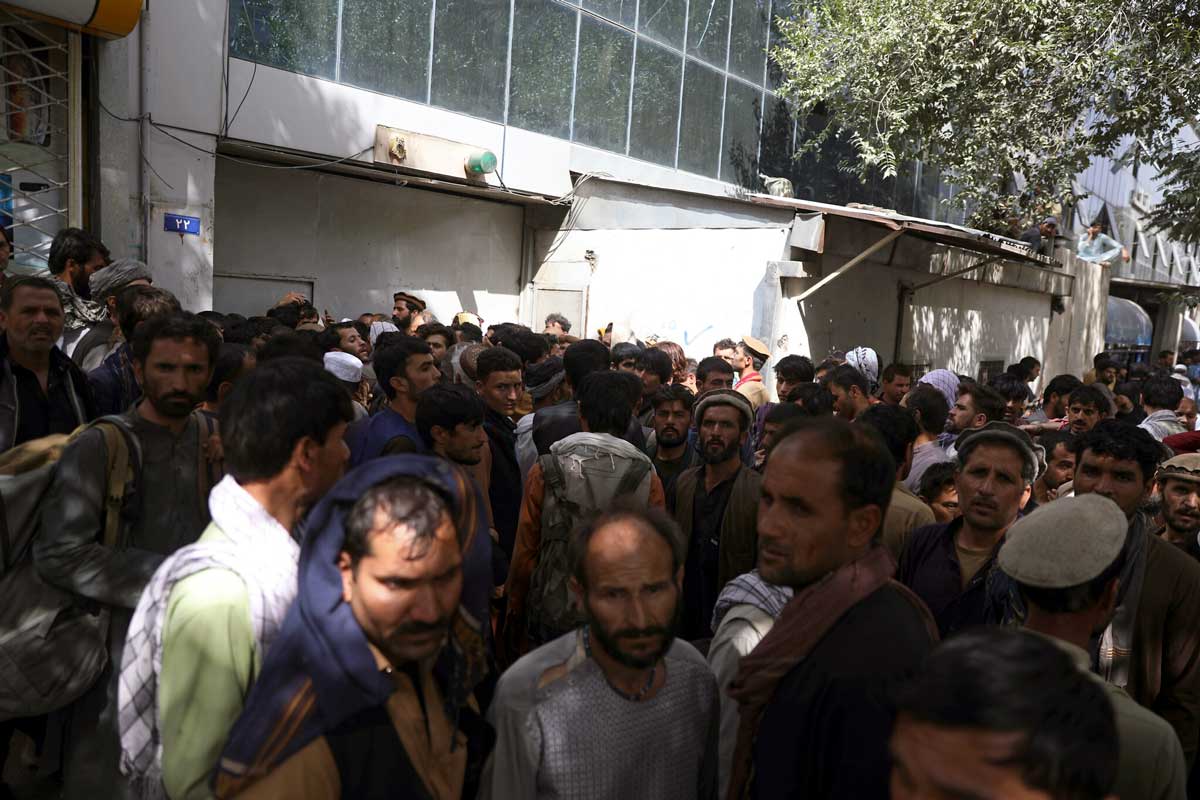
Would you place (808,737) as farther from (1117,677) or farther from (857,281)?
(857,281)

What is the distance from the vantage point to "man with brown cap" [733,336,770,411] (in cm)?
706

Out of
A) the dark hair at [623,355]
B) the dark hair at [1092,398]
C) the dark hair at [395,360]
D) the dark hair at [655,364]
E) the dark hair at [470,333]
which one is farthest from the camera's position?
the dark hair at [470,333]

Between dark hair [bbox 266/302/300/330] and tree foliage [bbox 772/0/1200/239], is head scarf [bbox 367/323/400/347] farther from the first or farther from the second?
tree foliage [bbox 772/0/1200/239]

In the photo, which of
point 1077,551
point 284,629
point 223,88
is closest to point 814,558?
point 1077,551

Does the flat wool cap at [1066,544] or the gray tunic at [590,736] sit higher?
the flat wool cap at [1066,544]

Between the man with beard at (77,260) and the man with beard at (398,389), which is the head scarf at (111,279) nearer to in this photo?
the man with beard at (77,260)

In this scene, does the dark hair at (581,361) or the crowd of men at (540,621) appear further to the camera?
the dark hair at (581,361)

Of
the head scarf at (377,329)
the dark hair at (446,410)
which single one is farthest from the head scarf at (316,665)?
the head scarf at (377,329)

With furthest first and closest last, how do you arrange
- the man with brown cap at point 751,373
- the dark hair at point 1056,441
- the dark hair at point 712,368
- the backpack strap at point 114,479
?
the man with brown cap at point 751,373
the dark hair at point 712,368
the dark hair at point 1056,441
the backpack strap at point 114,479

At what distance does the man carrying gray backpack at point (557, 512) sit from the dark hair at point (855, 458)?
1.58 m

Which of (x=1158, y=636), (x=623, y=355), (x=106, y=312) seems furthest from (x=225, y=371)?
(x=623, y=355)

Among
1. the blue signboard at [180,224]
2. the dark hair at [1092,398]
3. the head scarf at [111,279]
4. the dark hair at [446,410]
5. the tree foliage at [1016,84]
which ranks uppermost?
the tree foliage at [1016,84]

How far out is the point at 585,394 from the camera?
4070 mm

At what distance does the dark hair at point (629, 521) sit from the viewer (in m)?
2.17
